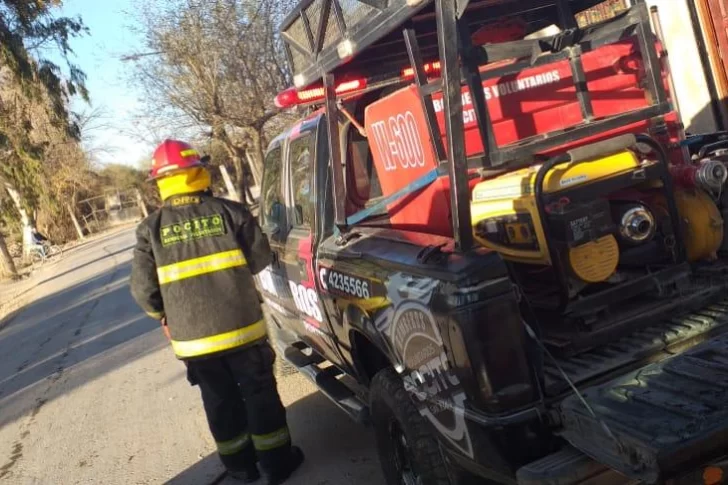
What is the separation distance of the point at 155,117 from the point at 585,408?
57.5ft

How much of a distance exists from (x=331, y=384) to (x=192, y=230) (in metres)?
1.29

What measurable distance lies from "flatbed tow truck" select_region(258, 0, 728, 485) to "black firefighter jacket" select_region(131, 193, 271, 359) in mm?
446

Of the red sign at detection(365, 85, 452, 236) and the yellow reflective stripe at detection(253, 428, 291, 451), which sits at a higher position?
the red sign at detection(365, 85, 452, 236)

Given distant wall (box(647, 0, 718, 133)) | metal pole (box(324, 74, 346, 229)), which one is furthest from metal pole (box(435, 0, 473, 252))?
distant wall (box(647, 0, 718, 133))

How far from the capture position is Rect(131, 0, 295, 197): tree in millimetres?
15430

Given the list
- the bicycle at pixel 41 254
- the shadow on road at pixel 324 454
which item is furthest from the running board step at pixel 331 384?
the bicycle at pixel 41 254

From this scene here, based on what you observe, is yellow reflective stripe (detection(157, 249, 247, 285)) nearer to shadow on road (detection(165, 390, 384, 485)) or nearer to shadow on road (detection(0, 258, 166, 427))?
shadow on road (detection(165, 390, 384, 485))

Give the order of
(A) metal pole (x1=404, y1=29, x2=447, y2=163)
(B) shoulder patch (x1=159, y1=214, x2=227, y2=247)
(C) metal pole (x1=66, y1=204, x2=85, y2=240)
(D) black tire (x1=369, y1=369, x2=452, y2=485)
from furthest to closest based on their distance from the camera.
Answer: (C) metal pole (x1=66, y1=204, x2=85, y2=240)
(B) shoulder patch (x1=159, y1=214, x2=227, y2=247)
(A) metal pole (x1=404, y1=29, x2=447, y2=163)
(D) black tire (x1=369, y1=369, x2=452, y2=485)

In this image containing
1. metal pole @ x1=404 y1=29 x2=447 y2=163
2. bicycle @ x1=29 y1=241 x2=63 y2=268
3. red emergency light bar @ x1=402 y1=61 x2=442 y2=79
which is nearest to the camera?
metal pole @ x1=404 y1=29 x2=447 y2=163

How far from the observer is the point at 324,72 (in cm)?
382

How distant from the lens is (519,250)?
3.16 metres

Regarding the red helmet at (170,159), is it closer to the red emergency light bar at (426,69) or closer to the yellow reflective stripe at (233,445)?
the red emergency light bar at (426,69)

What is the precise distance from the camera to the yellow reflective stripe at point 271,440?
14.5ft

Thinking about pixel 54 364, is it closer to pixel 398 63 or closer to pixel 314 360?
pixel 314 360
